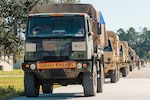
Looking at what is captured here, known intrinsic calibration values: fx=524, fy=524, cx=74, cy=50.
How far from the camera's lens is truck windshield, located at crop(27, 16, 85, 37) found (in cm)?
1773

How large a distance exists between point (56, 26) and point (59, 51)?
0.97 m

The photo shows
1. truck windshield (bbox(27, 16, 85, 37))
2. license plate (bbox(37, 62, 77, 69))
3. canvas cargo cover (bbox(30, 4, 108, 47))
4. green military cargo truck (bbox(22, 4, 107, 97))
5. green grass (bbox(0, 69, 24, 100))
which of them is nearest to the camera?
license plate (bbox(37, 62, 77, 69))

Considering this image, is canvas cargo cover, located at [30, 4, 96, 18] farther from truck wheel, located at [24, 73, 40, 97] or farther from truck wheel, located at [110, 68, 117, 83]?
truck wheel, located at [110, 68, 117, 83]

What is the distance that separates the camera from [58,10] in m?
19.7

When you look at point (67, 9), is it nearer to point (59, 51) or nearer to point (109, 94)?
point (59, 51)

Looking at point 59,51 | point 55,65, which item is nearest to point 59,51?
point 59,51

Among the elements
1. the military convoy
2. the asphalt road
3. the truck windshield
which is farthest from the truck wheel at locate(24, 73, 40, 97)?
the truck windshield

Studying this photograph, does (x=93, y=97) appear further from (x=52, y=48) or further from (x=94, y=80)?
(x=52, y=48)

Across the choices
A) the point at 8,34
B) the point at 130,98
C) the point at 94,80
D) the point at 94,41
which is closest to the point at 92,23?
the point at 94,41

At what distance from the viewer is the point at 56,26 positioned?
58.9 ft

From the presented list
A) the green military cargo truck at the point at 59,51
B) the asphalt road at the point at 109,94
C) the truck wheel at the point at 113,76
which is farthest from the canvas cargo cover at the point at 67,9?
the truck wheel at the point at 113,76

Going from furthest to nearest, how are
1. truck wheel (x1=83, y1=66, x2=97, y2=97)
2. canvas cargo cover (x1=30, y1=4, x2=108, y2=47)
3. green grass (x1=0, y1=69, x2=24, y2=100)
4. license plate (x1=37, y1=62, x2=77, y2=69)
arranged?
canvas cargo cover (x1=30, y1=4, x2=108, y2=47) < green grass (x1=0, y1=69, x2=24, y2=100) < truck wheel (x1=83, y1=66, x2=97, y2=97) < license plate (x1=37, y1=62, x2=77, y2=69)

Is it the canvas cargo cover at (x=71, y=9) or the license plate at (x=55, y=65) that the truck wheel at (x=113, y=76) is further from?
the license plate at (x=55, y=65)

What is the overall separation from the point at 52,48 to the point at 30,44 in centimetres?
75
